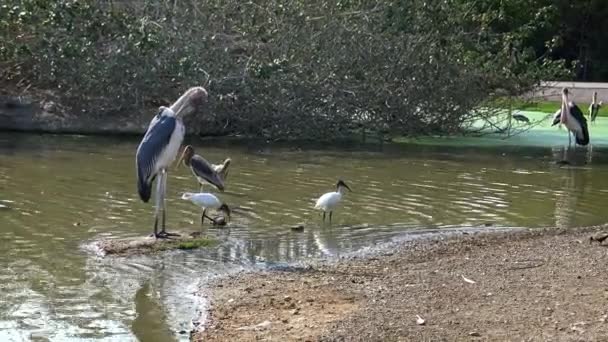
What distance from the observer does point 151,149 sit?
10.8 meters

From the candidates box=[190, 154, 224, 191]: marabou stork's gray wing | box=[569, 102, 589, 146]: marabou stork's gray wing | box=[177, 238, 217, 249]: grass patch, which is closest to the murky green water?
box=[177, 238, 217, 249]: grass patch

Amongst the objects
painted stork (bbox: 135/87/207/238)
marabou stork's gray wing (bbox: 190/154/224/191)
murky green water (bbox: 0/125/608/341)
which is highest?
painted stork (bbox: 135/87/207/238)

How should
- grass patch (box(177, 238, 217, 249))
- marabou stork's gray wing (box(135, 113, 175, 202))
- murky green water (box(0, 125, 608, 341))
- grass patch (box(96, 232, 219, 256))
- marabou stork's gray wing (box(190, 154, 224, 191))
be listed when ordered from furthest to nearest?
1. marabou stork's gray wing (box(190, 154, 224, 191))
2. marabou stork's gray wing (box(135, 113, 175, 202))
3. grass patch (box(177, 238, 217, 249))
4. grass patch (box(96, 232, 219, 256))
5. murky green water (box(0, 125, 608, 341))

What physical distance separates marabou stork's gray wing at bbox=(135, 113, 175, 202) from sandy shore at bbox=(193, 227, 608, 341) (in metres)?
2.00

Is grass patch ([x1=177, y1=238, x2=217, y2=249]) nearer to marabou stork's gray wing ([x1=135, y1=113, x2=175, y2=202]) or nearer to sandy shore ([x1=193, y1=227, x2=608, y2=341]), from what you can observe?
marabou stork's gray wing ([x1=135, y1=113, x2=175, y2=202])

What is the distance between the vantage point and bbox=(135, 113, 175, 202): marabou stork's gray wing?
10836mm

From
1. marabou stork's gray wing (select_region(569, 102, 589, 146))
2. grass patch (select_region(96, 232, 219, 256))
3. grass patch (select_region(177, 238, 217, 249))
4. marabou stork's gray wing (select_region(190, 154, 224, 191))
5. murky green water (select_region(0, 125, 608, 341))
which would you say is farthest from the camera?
marabou stork's gray wing (select_region(569, 102, 589, 146))

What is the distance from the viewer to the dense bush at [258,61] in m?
21.0

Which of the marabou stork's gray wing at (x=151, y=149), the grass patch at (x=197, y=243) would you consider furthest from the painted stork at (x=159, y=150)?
the grass patch at (x=197, y=243)

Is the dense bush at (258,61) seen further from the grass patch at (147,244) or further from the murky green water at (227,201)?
the grass patch at (147,244)

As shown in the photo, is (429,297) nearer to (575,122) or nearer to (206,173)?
(206,173)

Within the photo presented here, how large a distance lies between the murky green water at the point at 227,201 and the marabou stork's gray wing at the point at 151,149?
2.34 ft

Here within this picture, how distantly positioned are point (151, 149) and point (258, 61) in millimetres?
10679

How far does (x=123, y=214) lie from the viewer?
1265cm
